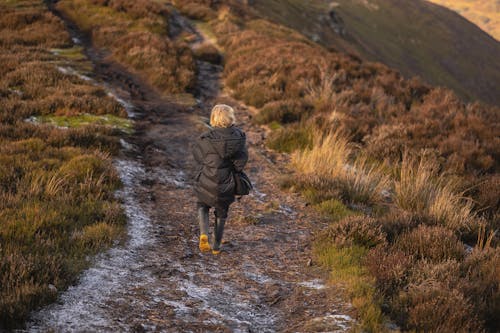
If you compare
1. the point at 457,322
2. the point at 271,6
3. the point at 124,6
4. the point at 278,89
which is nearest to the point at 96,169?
the point at 457,322

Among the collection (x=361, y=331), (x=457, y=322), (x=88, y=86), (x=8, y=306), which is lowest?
(x=88, y=86)

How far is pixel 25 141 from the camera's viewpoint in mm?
8289

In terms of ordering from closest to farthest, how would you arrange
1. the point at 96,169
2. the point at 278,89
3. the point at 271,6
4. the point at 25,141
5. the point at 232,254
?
the point at 232,254 < the point at 96,169 < the point at 25,141 < the point at 278,89 < the point at 271,6

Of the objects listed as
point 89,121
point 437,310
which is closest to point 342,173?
point 437,310

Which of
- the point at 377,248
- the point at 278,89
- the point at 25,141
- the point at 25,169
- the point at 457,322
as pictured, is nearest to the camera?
the point at 457,322

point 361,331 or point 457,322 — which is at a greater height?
point 457,322

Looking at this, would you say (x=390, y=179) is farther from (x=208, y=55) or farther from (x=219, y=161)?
(x=208, y=55)

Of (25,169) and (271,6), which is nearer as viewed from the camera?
(25,169)

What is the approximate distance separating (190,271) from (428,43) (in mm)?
145649

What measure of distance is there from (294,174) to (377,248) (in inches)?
158

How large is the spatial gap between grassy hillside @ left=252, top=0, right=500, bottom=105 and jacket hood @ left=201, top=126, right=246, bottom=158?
276 feet

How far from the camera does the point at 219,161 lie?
5.90 metres

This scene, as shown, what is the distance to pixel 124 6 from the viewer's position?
2572 cm

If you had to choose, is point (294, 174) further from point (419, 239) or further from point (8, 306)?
point (8, 306)
